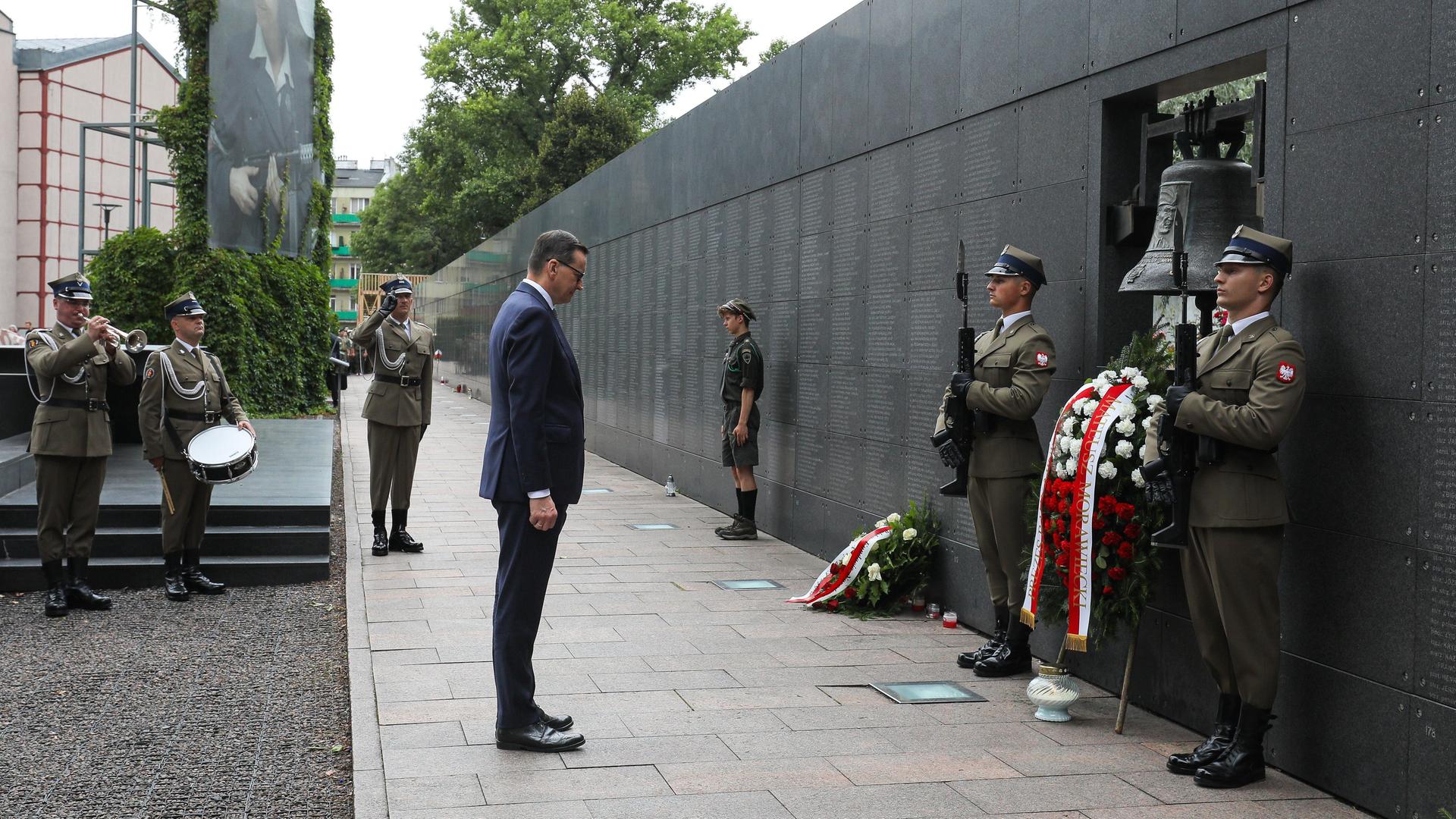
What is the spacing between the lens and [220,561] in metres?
9.30

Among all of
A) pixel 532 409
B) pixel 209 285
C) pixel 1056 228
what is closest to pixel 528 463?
pixel 532 409

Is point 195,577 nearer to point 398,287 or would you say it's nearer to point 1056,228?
point 398,287

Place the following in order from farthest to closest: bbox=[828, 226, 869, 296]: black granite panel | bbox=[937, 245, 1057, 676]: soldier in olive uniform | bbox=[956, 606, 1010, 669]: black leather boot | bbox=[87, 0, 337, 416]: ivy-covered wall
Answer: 1. bbox=[87, 0, 337, 416]: ivy-covered wall
2. bbox=[828, 226, 869, 296]: black granite panel
3. bbox=[956, 606, 1010, 669]: black leather boot
4. bbox=[937, 245, 1057, 676]: soldier in olive uniform

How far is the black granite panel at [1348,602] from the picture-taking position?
4.41m

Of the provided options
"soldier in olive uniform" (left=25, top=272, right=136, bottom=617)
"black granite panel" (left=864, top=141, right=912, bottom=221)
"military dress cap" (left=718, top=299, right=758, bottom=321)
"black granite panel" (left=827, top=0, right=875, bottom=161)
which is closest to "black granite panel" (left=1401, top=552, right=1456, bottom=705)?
"black granite panel" (left=864, top=141, right=912, bottom=221)

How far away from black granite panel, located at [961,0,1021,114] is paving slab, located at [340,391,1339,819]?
9.83 ft

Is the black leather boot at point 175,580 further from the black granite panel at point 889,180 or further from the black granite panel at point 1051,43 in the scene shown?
the black granite panel at point 1051,43

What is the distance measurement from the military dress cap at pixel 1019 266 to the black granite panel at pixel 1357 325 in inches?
59.0

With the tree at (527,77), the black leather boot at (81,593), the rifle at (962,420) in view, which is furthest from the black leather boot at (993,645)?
the tree at (527,77)

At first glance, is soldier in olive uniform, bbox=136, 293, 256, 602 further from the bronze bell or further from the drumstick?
the bronze bell

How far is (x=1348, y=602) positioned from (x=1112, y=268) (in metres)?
2.20

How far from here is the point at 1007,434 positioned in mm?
6344

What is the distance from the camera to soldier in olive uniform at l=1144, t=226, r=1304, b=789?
183 inches

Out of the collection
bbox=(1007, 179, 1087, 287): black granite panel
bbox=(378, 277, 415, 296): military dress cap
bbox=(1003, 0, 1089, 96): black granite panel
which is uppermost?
bbox=(1003, 0, 1089, 96): black granite panel
